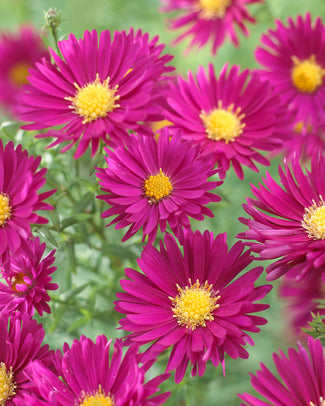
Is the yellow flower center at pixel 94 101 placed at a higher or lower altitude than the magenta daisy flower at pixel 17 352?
higher

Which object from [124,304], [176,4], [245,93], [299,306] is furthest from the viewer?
[176,4]

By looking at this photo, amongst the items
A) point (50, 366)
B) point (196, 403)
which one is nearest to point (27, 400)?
point (50, 366)

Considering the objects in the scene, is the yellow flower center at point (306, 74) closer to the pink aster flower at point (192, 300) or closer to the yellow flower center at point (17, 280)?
the pink aster flower at point (192, 300)

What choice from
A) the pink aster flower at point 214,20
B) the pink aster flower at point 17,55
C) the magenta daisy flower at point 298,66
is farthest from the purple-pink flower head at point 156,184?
the pink aster flower at point 17,55

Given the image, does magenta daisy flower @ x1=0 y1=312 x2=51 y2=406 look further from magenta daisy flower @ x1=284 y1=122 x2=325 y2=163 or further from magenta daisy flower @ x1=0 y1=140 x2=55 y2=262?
magenta daisy flower @ x1=284 y1=122 x2=325 y2=163

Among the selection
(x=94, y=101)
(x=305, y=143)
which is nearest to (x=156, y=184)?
(x=94, y=101)

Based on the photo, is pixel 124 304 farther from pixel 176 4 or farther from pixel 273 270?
pixel 176 4
